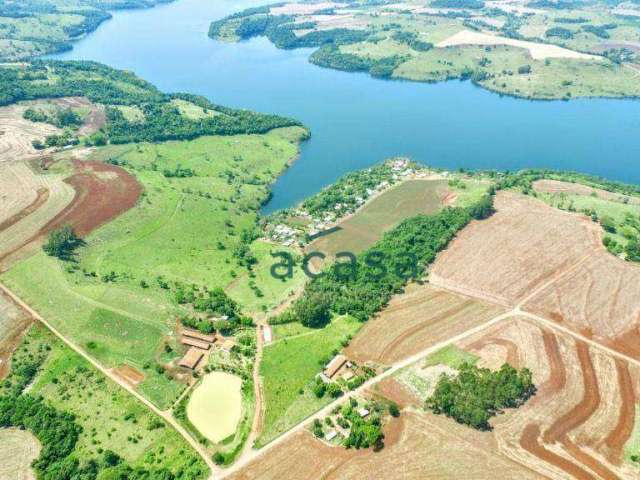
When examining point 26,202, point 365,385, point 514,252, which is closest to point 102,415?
point 365,385

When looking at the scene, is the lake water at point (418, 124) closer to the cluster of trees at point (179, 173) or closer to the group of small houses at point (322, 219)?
the group of small houses at point (322, 219)

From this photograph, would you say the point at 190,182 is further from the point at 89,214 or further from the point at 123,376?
the point at 123,376

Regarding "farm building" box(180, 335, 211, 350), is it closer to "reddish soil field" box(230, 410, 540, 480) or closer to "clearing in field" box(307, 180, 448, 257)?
"reddish soil field" box(230, 410, 540, 480)

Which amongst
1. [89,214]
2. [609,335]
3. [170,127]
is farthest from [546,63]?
[89,214]

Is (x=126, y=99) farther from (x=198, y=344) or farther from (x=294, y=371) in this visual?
(x=294, y=371)

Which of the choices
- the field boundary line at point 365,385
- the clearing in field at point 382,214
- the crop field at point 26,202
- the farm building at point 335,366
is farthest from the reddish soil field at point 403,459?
the crop field at point 26,202

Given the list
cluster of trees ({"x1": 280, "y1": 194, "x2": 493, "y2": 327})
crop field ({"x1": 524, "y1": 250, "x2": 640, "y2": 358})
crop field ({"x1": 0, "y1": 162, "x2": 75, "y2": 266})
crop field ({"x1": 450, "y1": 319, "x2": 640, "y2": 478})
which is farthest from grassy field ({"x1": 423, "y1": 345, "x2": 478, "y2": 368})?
crop field ({"x1": 0, "y1": 162, "x2": 75, "y2": 266})
